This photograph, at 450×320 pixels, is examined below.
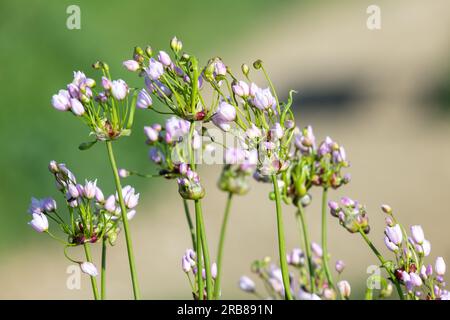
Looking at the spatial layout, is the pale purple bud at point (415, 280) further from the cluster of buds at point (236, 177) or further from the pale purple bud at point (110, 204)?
the pale purple bud at point (110, 204)

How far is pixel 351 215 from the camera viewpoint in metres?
1.36

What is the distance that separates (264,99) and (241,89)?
0.05 meters

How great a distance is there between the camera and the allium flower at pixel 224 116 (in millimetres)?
1193

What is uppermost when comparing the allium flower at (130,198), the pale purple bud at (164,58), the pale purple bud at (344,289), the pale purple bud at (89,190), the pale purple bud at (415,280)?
the pale purple bud at (164,58)

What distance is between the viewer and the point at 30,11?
564 cm

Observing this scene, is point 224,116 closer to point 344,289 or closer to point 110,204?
point 110,204

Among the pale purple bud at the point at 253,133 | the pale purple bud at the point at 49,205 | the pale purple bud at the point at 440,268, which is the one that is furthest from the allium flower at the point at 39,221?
the pale purple bud at the point at 440,268

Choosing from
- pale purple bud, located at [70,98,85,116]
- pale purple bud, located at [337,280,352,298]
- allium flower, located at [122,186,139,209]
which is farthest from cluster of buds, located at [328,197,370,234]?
pale purple bud, located at [70,98,85,116]

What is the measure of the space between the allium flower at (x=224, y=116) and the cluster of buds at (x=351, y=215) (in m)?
0.25

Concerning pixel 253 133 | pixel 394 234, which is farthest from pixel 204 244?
pixel 394 234

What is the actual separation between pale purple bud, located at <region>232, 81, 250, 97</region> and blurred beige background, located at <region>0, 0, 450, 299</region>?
339 centimetres

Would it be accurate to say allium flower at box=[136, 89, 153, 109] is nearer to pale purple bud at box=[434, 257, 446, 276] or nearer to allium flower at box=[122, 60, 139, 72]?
allium flower at box=[122, 60, 139, 72]

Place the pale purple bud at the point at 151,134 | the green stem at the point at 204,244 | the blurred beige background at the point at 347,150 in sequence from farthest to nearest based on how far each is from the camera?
the blurred beige background at the point at 347,150, the pale purple bud at the point at 151,134, the green stem at the point at 204,244

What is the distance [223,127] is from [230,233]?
15.2ft
